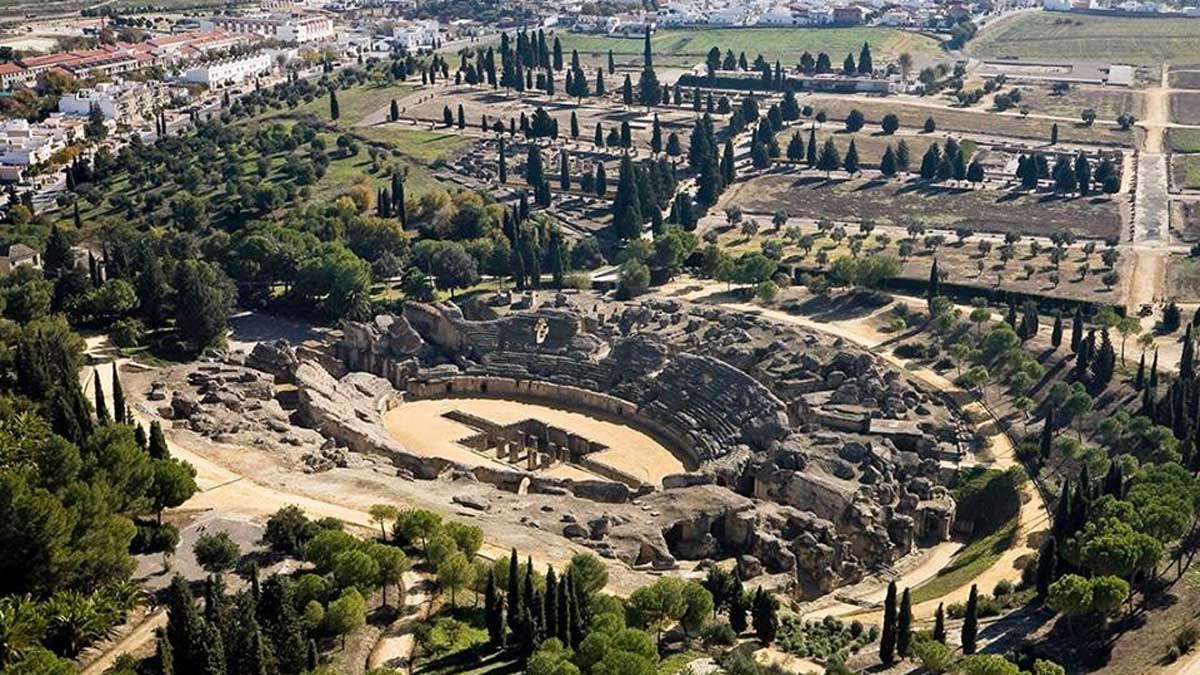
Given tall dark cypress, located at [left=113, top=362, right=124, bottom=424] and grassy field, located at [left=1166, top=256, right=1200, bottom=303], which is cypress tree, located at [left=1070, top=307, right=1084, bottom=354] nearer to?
grassy field, located at [left=1166, top=256, right=1200, bottom=303]

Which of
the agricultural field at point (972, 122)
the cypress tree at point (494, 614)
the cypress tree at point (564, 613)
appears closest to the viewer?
the cypress tree at point (564, 613)

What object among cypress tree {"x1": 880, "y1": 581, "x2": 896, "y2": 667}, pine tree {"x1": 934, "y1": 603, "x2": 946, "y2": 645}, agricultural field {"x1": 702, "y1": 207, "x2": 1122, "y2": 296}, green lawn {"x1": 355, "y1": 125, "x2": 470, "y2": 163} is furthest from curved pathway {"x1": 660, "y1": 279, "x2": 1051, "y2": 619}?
green lawn {"x1": 355, "y1": 125, "x2": 470, "y2": 163}

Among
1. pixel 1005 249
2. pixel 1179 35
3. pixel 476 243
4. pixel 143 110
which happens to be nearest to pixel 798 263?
pixel 1005 249

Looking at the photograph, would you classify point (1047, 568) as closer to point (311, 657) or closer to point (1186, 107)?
point (311, 657)

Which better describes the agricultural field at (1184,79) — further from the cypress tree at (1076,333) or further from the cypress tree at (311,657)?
the cypress tree at (311,657)

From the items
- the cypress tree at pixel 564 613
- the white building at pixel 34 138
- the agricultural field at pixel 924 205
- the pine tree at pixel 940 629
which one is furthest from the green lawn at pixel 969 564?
the white building at pixel 34 138

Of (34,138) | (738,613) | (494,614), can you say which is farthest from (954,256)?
(34,138)

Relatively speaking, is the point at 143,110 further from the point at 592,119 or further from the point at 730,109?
the point at 730,109
